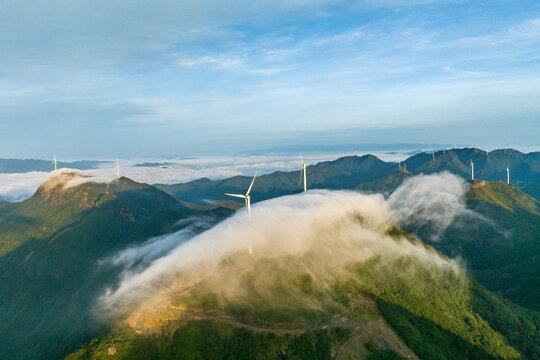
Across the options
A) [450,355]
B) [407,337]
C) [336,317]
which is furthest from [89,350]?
[450,355]

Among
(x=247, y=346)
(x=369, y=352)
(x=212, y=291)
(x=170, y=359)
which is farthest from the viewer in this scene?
(x=212, y=291)

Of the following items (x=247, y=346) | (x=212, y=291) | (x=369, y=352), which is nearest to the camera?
(x=247, y=346)

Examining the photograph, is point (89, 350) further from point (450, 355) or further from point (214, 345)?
point (450, 355)

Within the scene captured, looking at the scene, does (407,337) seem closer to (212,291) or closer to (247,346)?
(247,346)

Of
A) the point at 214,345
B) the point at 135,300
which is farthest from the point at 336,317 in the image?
the point at 135,300

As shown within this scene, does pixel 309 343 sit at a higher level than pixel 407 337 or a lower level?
higher

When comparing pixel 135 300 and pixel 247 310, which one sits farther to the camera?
pixel 135 300

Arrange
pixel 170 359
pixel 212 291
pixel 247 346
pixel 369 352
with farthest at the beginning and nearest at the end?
pixel 212 291 < pixel 369 352 < pixel 247 346 < pixel 170 359

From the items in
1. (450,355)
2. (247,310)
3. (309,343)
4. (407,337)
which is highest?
(247,310)

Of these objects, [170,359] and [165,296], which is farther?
[165,296]
